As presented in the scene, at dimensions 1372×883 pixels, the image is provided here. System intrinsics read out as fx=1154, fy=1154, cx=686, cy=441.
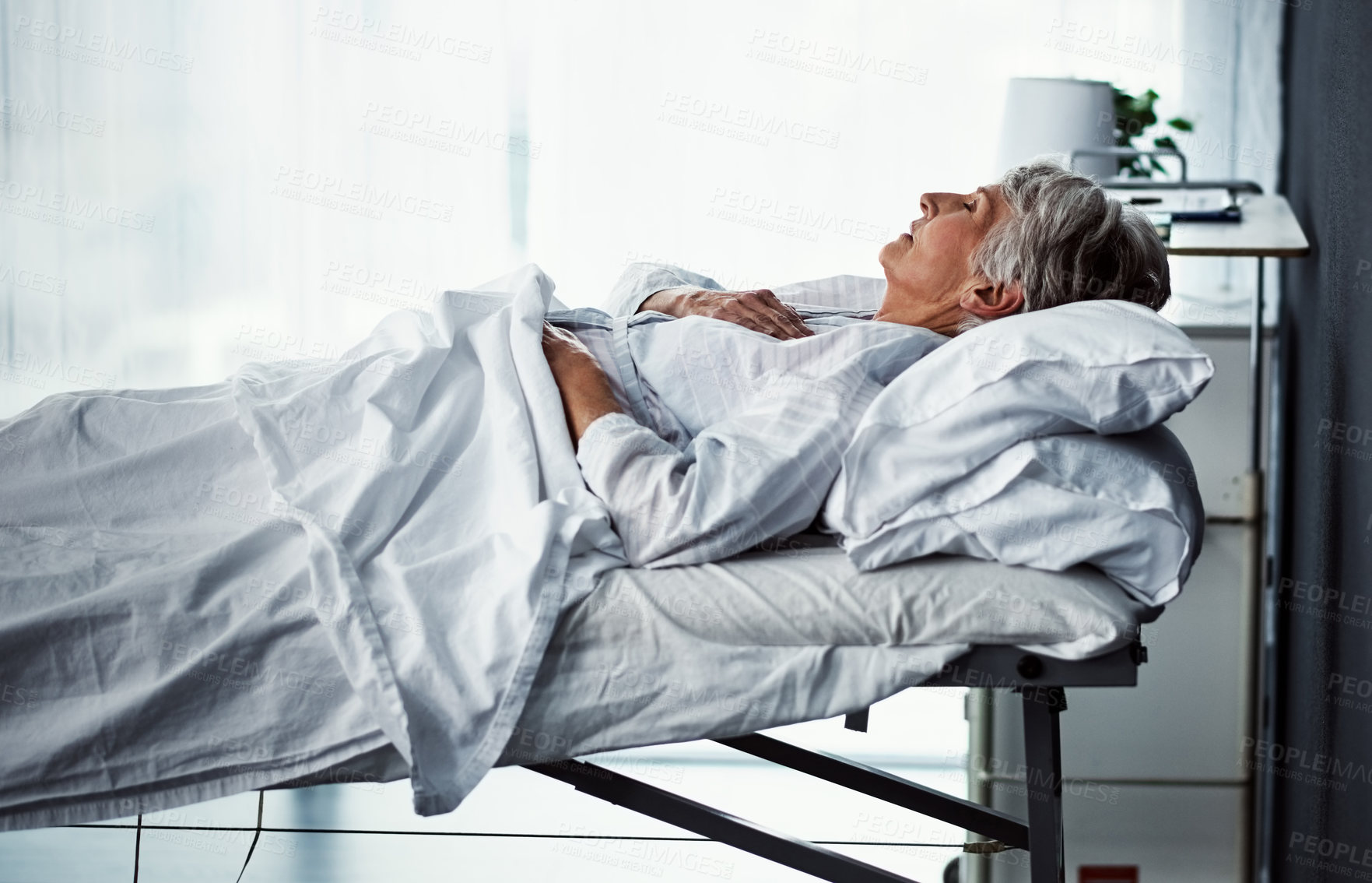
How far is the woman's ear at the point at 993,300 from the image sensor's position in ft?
4.28

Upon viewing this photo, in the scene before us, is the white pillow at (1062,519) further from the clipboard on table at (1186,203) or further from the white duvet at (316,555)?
the clipboard on table at (1186,203)

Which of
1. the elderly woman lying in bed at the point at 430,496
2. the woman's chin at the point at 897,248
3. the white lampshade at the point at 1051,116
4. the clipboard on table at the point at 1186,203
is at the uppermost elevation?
the white lampshade at the point at 1051,116

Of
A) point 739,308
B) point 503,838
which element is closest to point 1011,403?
point 739,308

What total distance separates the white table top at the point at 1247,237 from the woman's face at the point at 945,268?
1.91 feet

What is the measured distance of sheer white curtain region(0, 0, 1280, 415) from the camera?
104 inches

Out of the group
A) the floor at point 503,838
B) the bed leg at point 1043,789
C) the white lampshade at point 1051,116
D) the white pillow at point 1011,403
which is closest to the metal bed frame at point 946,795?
the bed leg at point 1043,789

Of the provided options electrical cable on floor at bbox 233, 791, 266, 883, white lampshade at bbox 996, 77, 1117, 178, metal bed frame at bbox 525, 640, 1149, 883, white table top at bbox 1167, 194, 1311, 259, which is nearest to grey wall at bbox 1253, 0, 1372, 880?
white table top at bbox 1167, 194, 1311, 259

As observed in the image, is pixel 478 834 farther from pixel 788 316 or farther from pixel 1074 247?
pixel 1074 247

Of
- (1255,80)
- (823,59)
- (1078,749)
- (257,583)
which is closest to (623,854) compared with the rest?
(1078,749)

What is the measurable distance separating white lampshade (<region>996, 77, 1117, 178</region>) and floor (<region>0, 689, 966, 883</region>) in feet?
4.32

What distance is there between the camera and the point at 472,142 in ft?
9.05

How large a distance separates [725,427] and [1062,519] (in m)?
0.32

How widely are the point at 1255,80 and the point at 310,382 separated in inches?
89.0

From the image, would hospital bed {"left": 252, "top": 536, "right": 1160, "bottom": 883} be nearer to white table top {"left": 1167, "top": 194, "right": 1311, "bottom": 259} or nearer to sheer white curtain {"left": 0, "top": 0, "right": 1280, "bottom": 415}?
white table top {"left": 1167, "top": 194, "right": 1311, "bottom": 259}
